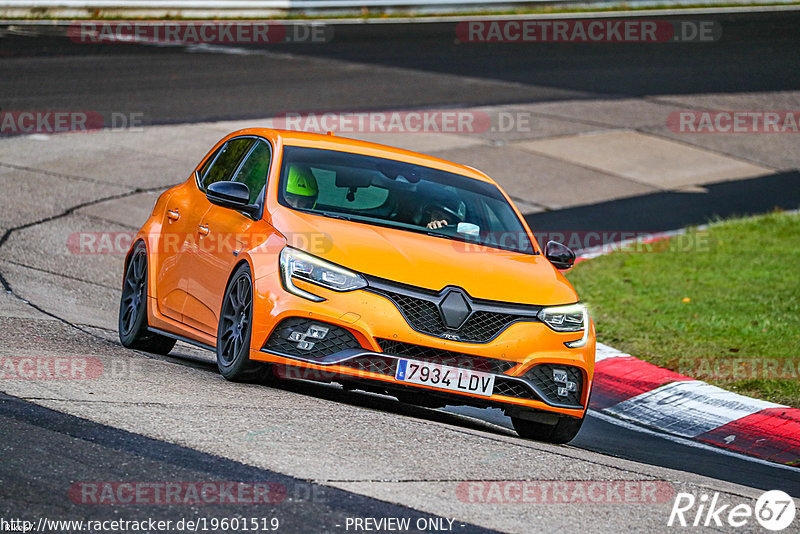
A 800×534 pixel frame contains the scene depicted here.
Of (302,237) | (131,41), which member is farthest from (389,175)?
(131,41)

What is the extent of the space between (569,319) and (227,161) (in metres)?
2.91

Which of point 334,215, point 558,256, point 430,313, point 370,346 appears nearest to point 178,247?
point 334,215

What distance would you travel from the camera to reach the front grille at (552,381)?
23.5ft

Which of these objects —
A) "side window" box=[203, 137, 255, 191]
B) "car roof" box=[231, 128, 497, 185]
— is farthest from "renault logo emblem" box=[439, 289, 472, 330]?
"side window" box=[203, 137, 255, 191]

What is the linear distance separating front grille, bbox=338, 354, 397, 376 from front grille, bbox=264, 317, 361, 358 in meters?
0.08

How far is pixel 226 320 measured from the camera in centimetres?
751

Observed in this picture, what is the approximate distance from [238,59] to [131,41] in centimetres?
292

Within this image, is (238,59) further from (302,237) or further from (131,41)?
(302,237)

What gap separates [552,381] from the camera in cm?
726

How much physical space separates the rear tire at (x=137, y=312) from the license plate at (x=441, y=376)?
265 cm

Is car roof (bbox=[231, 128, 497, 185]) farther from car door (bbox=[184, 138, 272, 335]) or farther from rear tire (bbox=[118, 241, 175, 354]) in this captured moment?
rear tire (bbox=[118, 241, 175, 354])

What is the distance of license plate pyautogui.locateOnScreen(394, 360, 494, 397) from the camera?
687 cm

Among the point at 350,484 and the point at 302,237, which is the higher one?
the point at 302,237

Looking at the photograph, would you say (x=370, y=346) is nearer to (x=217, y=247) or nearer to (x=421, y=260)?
(x=421, y=260)
